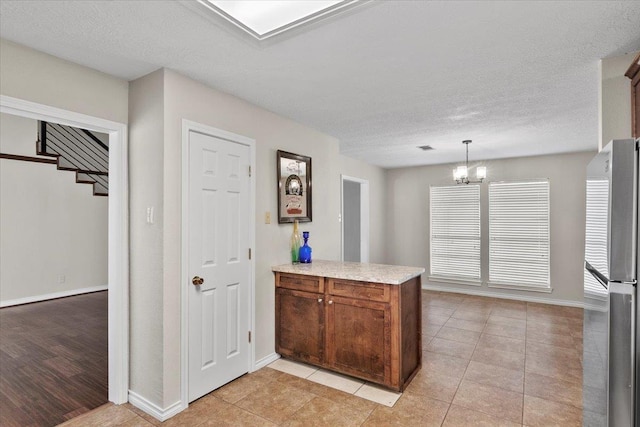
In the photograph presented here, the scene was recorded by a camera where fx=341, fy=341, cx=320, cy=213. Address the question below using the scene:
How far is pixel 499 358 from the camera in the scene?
333cm

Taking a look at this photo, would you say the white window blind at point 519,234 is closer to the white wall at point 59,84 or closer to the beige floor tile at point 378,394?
the beige floor tile at point 378,394

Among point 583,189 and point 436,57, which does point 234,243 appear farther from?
point 583,189

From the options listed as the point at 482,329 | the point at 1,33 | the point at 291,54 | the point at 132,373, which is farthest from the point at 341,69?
the point at 482,329

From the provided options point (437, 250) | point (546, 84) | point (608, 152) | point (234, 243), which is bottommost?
point (437, 250)

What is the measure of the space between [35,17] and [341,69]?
1714 millimetres

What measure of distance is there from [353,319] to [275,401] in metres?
0.85

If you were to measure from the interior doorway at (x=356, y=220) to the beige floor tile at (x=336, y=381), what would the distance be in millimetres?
3366

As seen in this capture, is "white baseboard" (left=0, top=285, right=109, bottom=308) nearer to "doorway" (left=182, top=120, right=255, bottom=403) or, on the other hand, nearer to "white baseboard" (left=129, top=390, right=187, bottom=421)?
"white baseboard" (left=129, top=390, right=187, bottom=421)

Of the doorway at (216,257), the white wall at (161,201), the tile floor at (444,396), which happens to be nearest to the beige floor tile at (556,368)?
the tile floor at (444,396)

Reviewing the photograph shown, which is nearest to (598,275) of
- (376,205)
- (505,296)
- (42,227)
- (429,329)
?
(429,329)

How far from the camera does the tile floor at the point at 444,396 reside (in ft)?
7.61

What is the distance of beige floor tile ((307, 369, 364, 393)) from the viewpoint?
2.76 meters

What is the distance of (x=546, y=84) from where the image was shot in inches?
102

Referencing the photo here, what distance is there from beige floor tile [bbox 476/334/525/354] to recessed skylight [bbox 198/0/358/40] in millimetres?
3513
